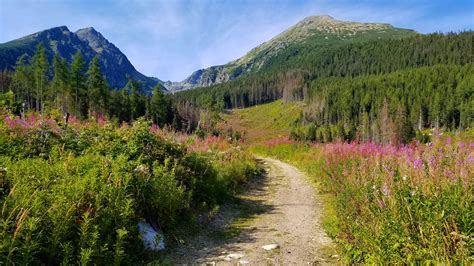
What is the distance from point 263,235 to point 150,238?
2.42 metres

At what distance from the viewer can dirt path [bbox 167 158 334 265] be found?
579cm

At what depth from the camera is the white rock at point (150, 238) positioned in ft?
19.2

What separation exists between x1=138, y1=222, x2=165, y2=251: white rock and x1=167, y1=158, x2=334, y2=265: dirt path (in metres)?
0.33

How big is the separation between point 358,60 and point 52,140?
211m

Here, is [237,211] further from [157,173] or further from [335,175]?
[335,175]

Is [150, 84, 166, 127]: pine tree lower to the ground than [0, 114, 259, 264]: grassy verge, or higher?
higher

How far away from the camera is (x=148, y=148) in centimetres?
885

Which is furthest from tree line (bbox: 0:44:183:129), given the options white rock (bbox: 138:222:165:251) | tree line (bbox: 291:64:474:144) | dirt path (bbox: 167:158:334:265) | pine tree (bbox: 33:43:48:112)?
white rock (bbox: 138:222:165:251)

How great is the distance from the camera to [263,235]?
23.4 ft

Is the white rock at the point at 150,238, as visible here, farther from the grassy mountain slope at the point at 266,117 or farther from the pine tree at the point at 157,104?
the grassy mountain slope at the point at 266,117

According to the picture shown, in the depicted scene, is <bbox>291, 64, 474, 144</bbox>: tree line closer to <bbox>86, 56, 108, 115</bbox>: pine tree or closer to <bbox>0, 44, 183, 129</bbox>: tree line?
<bbox>0, 44, 183, 129</bbox>: tree line

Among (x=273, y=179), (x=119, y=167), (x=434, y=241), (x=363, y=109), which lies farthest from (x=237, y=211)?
(x=363, y=109)

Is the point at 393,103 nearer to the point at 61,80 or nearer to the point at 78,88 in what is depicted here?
the point at 78,88

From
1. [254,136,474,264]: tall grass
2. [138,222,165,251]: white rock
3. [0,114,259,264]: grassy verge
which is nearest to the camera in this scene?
[254,136,474,264]: tall grass
